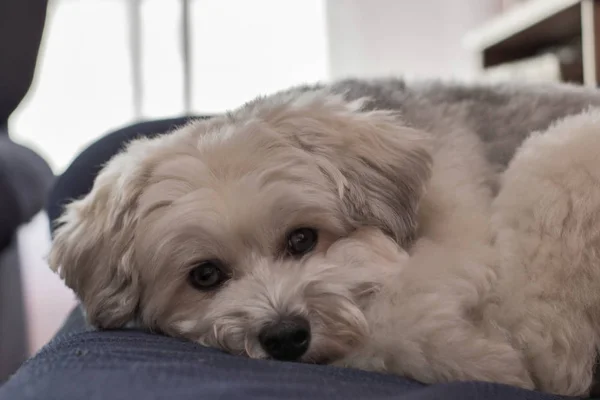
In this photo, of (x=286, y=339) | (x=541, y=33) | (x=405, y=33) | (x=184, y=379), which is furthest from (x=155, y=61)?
(x=184, y=379)

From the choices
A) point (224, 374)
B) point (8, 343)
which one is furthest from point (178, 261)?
point (8, 343)

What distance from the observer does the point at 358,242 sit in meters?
Answer: 1.27

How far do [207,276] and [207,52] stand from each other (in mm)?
4261

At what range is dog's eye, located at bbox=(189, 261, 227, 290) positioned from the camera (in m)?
1.28

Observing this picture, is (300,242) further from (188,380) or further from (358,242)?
(188,380)

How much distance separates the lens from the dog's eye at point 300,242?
1.29 metres

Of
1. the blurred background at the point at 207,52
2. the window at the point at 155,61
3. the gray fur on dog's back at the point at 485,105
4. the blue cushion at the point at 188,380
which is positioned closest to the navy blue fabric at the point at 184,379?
the blue cushion at the point at 188,380

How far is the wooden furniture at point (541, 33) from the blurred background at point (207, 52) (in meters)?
1.32

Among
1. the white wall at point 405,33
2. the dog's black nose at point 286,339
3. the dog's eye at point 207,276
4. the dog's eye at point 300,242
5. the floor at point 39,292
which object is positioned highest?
the white wall at point 405,33

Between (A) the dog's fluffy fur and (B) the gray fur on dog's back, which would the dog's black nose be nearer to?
(A) the dog's fluffy fur

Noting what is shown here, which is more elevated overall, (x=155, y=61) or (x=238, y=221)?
(x=155, y=61)

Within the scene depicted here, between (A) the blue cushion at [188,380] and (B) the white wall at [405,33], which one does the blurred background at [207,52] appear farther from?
(A) the blue cushion at [188,380]

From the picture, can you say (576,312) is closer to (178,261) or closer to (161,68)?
(178,261)

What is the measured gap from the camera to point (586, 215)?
3.73 ft
